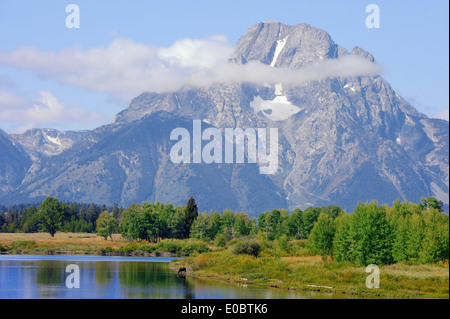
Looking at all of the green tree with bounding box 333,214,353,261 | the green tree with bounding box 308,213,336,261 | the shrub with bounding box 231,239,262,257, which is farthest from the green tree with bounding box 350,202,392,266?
the shrub with bounding box 231,239,262,257

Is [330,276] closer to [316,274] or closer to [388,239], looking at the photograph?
[316,274]

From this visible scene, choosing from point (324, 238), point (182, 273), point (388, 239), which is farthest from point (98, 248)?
point (388, 239)

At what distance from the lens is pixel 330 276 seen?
8781cm

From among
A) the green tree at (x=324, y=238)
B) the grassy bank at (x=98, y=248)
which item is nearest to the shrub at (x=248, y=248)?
the green tree at (x=324, y=238)

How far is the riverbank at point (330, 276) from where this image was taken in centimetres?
7819

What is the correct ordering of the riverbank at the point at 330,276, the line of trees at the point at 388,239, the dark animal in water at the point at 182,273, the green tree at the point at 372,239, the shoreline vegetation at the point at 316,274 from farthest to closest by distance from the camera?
the dark animal in water at the point at 182,273 < the green tree at the point at 372,239 < the line of trees at the point at 388,239 < the shoreline vegetation at the point at 316,274 < the riverbank at the point at 330,276

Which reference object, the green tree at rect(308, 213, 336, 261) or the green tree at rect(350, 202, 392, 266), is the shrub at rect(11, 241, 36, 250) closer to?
the green tree at rect(308, 213, 336, 261)

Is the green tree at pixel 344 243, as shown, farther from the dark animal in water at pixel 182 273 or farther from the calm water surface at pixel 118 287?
the dark animal in water at pixel 182 273

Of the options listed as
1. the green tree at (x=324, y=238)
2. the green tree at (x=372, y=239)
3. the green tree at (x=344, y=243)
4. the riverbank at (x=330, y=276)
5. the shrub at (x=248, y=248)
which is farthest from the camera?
the green tree at (x=324, y=238)

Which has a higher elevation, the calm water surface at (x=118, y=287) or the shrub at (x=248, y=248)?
the shrub at (x=248, y=248)

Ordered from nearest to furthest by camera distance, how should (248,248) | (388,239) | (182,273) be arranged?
1. (388,239)
2. (182,273)
3. (248,248)
